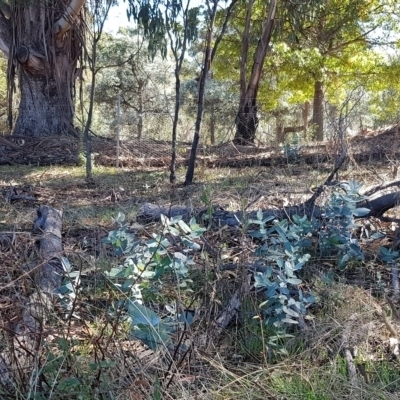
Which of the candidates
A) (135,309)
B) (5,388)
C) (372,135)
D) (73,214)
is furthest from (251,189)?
(372,135)

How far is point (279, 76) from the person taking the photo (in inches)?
644

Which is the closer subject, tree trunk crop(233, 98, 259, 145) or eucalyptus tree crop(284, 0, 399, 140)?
tree trunk crop(233, 98, 259, 145)

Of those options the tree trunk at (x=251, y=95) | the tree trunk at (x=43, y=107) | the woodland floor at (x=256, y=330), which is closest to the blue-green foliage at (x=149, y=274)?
the woodland floor at (x=256, y=330)

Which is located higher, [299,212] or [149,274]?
[299,212]

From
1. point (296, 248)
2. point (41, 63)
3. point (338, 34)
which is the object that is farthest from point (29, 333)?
point (338, 34)

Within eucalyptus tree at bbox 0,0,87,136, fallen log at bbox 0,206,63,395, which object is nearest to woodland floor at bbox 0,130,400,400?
fallen log at bbox 0,206,63,395

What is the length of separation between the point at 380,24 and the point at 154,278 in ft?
52.0

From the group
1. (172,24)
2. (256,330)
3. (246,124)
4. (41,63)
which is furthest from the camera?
(41,63)

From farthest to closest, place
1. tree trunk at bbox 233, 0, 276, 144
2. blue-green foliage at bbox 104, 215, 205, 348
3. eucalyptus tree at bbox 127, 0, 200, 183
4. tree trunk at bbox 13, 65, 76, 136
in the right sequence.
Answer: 1. tree trunk at bbox 13, 65, 76, 136
2. tree trunk at bbox 233, 0, 276, 144
3. eucalyptus tree at bbox 127, 0, 200, 183
4. blue-green foliage at bbox 104, 215, 205, 348

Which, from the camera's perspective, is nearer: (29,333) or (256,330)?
(29,333)

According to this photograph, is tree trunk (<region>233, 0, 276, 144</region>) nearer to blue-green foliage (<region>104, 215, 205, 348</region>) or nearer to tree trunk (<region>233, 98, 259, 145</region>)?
tree trunk (<region>233, 98, 259, 145</region>)

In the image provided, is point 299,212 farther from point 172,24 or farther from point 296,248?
point 172,24

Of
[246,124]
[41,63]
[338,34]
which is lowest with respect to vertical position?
[246,124]

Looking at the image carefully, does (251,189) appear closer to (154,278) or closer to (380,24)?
(154,278)
